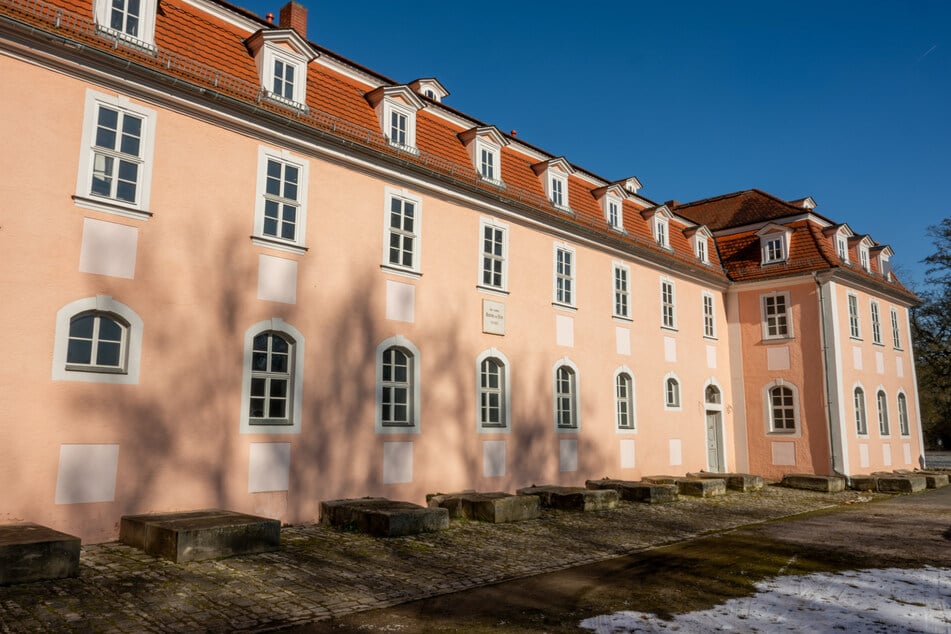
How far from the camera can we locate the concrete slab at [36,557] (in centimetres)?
671

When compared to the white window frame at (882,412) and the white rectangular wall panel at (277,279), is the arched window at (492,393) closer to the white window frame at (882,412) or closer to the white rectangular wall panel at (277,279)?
the white rectangular wall panel at (277,279)

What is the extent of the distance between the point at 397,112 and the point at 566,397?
7446 mm

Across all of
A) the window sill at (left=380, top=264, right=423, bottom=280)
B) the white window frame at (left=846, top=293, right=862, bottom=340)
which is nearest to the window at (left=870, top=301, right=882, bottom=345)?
the white window frame at (left=846, top=293, right=862, bottom=340)

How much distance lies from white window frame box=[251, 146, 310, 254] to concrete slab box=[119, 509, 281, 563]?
4.31 meters

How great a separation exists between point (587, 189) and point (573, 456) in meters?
7.22

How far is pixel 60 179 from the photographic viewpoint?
938 cm

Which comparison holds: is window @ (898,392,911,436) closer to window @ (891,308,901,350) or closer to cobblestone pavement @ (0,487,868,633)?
window @ (891,308,901,350)

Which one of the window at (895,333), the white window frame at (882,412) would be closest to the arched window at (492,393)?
the white window frame at (882,412)

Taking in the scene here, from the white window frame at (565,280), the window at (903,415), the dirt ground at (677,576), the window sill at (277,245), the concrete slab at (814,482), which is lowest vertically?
the dirt ground at (677,576)

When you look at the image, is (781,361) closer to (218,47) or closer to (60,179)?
(218,47)

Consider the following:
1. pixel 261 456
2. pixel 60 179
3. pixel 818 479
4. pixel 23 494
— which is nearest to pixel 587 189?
pixel 818 479

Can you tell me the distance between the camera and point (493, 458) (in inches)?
578

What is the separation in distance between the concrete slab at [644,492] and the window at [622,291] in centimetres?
462

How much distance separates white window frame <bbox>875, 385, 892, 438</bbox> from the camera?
23.6m
